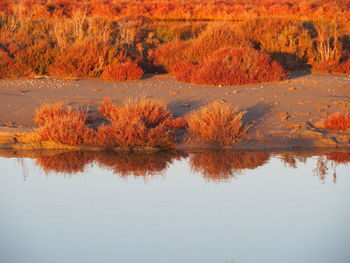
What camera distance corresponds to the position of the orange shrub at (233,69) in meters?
14.0

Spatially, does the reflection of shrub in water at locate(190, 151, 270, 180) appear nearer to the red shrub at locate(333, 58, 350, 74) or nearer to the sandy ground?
the sandy ground

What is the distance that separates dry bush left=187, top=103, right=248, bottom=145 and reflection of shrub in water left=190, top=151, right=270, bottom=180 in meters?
0.36

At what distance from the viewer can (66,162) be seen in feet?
30.5

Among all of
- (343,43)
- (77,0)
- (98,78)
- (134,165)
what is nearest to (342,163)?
(134,165)

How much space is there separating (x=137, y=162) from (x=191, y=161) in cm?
77

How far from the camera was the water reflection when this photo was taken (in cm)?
873

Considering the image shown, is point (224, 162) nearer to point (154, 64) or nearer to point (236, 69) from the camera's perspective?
point (236, 69)

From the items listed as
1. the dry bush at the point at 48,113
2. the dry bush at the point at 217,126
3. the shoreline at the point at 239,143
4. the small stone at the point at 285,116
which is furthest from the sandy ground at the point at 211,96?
the dry bush at the point at 217,126

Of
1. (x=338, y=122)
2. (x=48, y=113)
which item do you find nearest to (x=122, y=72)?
(x=48, y=113)

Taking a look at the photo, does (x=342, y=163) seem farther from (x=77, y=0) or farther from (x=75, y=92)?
(x=77, y=0)

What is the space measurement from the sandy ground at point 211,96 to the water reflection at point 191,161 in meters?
0.94

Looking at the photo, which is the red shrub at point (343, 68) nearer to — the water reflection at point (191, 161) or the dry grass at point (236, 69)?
the dry grass at point (236, 69)

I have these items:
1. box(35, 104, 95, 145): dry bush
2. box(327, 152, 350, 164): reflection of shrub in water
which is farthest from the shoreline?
box(327, 152, 350, 164): reflection of shrub in water

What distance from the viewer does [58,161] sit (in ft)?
30.8
